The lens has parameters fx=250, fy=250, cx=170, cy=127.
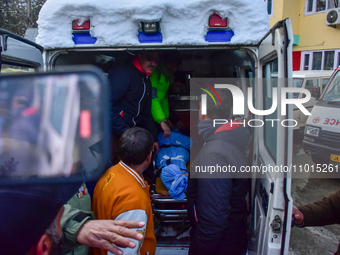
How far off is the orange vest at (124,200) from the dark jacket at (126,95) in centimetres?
102

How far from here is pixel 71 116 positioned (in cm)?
84

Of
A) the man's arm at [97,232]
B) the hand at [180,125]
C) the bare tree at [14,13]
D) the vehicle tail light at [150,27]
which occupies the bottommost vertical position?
the man's arm at [97,232]

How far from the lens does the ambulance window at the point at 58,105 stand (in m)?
0.83

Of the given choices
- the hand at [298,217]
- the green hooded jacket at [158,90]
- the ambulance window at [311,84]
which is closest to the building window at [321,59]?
the ambulance window at [311,84]

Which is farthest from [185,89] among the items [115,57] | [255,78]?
[255,78]

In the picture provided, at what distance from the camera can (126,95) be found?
2957mm

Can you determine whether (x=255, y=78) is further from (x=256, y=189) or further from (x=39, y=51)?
(x=39, y=51)

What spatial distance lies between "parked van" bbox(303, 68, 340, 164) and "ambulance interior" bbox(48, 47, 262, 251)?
2.56 metres

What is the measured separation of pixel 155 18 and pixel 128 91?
1.12m

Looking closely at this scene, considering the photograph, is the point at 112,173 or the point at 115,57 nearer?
the point at 112,173

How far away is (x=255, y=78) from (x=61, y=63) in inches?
76.4

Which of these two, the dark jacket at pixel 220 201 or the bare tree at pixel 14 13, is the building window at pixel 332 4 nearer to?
the dark jacket at pixel 220 201

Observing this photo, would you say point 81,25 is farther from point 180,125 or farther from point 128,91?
point 180,125

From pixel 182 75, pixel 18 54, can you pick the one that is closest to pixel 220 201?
pixel 18 54
